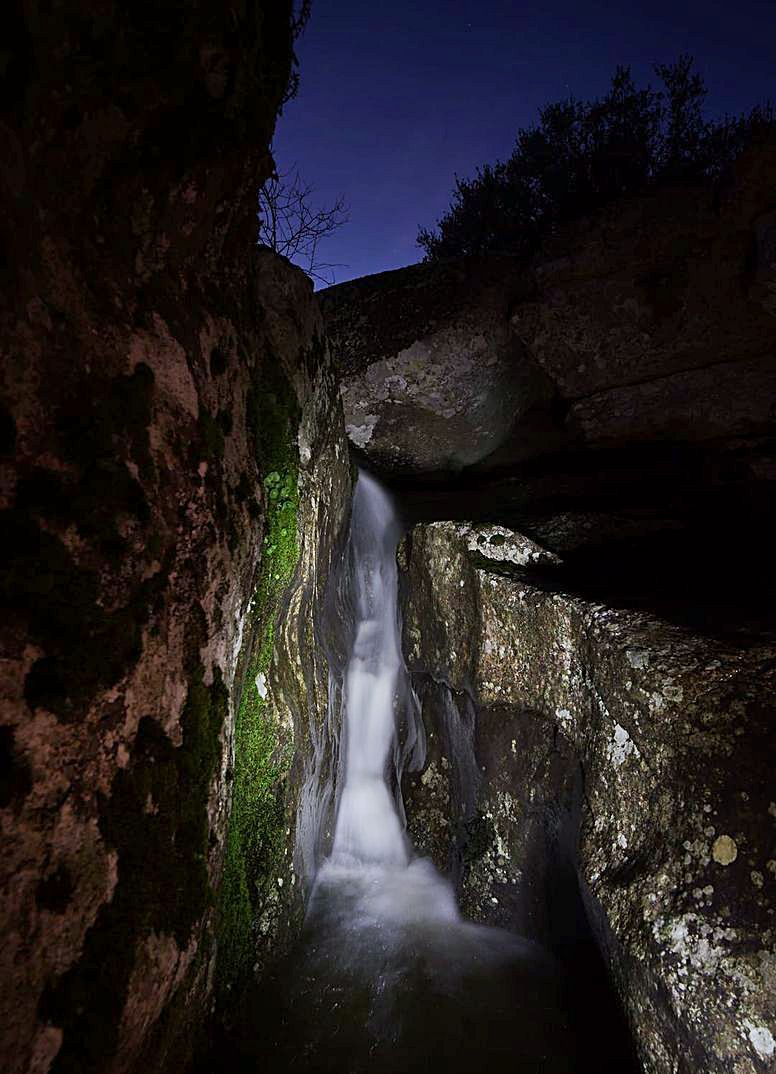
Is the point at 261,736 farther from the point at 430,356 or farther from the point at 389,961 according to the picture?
the point at 430,356

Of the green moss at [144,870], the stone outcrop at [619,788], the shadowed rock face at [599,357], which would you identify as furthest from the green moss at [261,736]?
the shadowed rock face at [599,357]

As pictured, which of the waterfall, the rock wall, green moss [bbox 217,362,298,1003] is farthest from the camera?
the waterfall

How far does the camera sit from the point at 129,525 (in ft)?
6.84

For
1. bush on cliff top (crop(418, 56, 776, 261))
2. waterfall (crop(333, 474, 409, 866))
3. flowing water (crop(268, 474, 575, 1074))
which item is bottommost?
flowing water (crop(268, 474, 575, 1074))

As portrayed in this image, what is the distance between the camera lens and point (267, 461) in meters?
3.52

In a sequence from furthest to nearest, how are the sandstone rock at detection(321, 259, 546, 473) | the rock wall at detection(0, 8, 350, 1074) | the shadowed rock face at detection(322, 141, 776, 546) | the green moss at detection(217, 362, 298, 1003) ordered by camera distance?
the sandstone rock at detection(321, 259, 546, 473) → the shadowed rock face at detection(322, 141, 776, 546) → the green moss at detection(217, 362, 298, 1003) → the rock wall at detection(0, 8, 350, 1074)

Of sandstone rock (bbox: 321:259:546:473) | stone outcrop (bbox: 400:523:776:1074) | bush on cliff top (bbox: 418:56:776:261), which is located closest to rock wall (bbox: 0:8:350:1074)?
stone outcrop (bbox: 400:523:776:1074)

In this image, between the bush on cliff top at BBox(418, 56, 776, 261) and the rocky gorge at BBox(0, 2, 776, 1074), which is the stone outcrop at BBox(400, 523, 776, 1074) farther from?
the bush on cliff top at BBox(418, 56, 776, 261)

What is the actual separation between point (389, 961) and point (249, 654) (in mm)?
2741

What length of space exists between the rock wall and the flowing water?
697 mm

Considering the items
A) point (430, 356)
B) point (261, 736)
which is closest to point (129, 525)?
point (261, 736)

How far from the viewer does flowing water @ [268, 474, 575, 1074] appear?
3121mm

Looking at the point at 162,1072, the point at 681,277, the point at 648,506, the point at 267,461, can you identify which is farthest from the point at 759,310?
the point at 162,1072

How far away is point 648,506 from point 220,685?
538 centimetres
